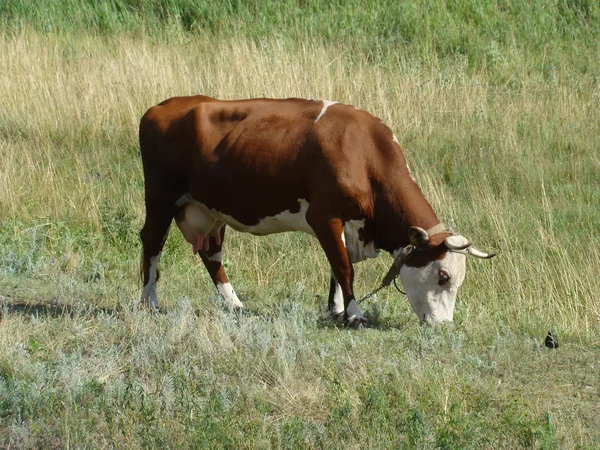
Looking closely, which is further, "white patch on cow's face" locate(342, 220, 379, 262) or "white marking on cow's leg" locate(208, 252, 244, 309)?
"white marking on cow's leg" locate(208, 252, 244, 309)

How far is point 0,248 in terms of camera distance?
9203 mm

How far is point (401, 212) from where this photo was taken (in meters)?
7.39

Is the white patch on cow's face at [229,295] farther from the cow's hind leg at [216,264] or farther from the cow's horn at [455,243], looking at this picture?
the cow's horn at [455,243]

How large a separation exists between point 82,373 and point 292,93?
685cm

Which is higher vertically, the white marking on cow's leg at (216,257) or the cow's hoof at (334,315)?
the white marking on cow's leg at (216,257)

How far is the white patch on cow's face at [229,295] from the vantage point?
8070 mm

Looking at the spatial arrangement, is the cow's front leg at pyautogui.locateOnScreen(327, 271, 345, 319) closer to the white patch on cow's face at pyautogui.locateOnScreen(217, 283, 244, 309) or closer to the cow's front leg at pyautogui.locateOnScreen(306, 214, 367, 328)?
the cow's front leg at pyautogui.locateOnScreen(306, 214, 367, 328)

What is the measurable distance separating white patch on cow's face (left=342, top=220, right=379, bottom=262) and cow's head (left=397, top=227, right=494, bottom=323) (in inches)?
15.2

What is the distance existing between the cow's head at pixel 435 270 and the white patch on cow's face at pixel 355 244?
386 millimetres

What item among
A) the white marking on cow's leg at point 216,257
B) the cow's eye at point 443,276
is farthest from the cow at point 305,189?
the white marking on cow's leg at point 216,257

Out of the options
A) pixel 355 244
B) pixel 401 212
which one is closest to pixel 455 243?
pixel 401 212

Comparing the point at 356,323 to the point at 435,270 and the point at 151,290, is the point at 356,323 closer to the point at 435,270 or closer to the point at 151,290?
the point at 435,270

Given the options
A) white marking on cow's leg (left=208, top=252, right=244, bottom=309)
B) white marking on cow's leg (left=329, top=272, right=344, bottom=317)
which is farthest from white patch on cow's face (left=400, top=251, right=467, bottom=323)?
white marking on cow's leg (left=208, top=252, right=244, bottom=309)

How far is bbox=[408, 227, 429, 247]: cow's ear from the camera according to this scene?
714cm
